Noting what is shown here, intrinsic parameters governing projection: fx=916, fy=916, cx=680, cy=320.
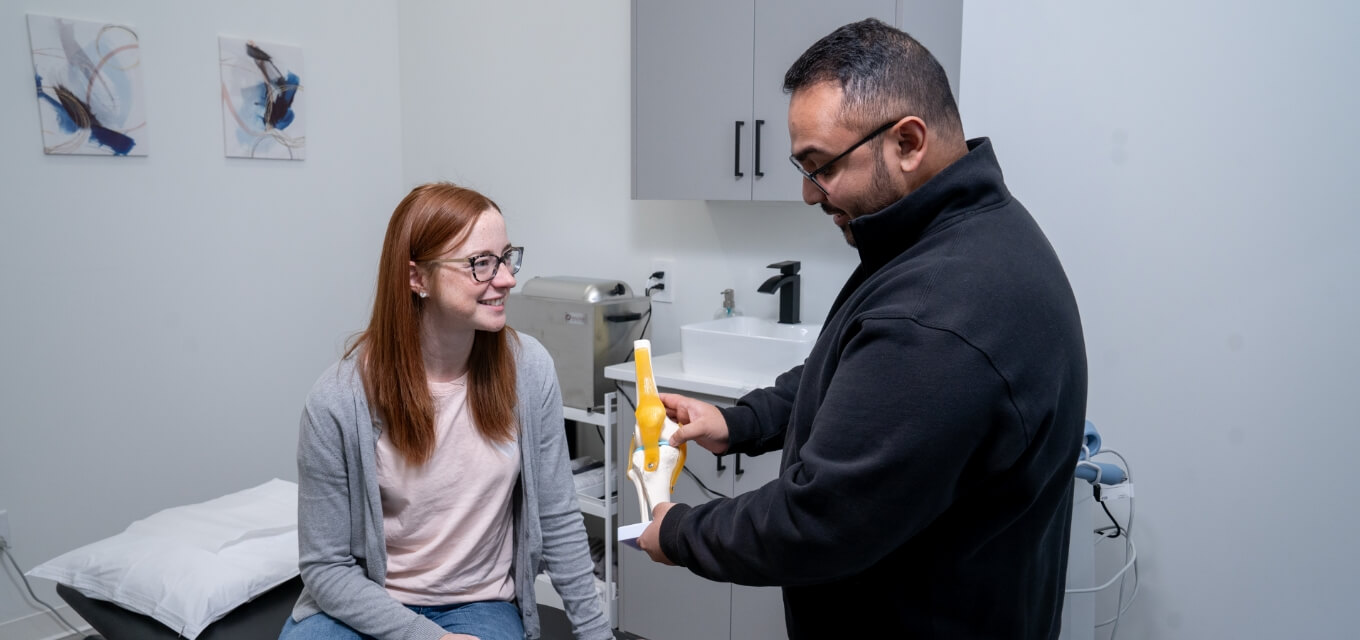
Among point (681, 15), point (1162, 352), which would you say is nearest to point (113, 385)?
point (681, 15)

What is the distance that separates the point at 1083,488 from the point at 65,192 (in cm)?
278

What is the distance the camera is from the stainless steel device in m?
2.65

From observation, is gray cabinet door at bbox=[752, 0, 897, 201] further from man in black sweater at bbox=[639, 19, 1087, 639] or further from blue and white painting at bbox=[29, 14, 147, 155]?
blue and white painting at bbox=[29, 14, 147, 155]

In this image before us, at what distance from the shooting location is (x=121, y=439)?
279 cm

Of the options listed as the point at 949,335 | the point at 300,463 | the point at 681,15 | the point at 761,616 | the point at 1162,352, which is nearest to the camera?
the point at 949,335

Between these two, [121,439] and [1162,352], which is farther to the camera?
[121,439]

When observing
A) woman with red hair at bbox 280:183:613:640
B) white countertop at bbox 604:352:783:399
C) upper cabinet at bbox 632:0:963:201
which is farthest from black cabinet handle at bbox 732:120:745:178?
woman with red hair at bbox 280:183:613:640

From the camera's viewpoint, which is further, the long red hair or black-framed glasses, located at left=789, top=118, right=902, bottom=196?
the long red hair

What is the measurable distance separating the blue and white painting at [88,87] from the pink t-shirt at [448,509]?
1753mm

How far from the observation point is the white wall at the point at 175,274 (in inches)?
102

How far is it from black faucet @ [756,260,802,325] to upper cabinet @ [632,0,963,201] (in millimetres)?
258

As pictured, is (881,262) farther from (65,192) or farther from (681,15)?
(65,192)

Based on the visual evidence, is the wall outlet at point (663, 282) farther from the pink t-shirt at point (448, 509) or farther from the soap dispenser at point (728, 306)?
the pink t-shirt at point (448, 509)

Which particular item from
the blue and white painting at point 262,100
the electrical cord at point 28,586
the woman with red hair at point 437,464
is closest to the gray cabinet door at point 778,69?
the woman with red hair at point 437,464
